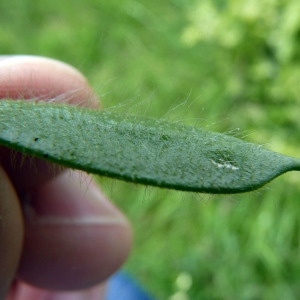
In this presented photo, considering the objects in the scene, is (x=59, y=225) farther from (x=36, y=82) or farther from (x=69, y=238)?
(x=36, y=82)

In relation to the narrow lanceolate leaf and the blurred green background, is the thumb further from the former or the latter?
the blurred green background

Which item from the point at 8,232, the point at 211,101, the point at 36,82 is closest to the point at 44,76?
the point at 36,82

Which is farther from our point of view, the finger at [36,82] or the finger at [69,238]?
the finger at [69,238]

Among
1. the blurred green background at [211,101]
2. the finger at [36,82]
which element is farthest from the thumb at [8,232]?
the blurred green background at [211,101]

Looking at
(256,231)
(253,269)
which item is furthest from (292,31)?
(253,269)

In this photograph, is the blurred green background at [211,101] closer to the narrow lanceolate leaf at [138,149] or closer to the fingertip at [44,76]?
the fingertip at [44,76]

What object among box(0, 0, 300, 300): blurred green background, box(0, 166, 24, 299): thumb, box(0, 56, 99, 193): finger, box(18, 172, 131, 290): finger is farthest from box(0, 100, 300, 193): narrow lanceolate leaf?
box(0, 0, 300, 300): blurred green background
